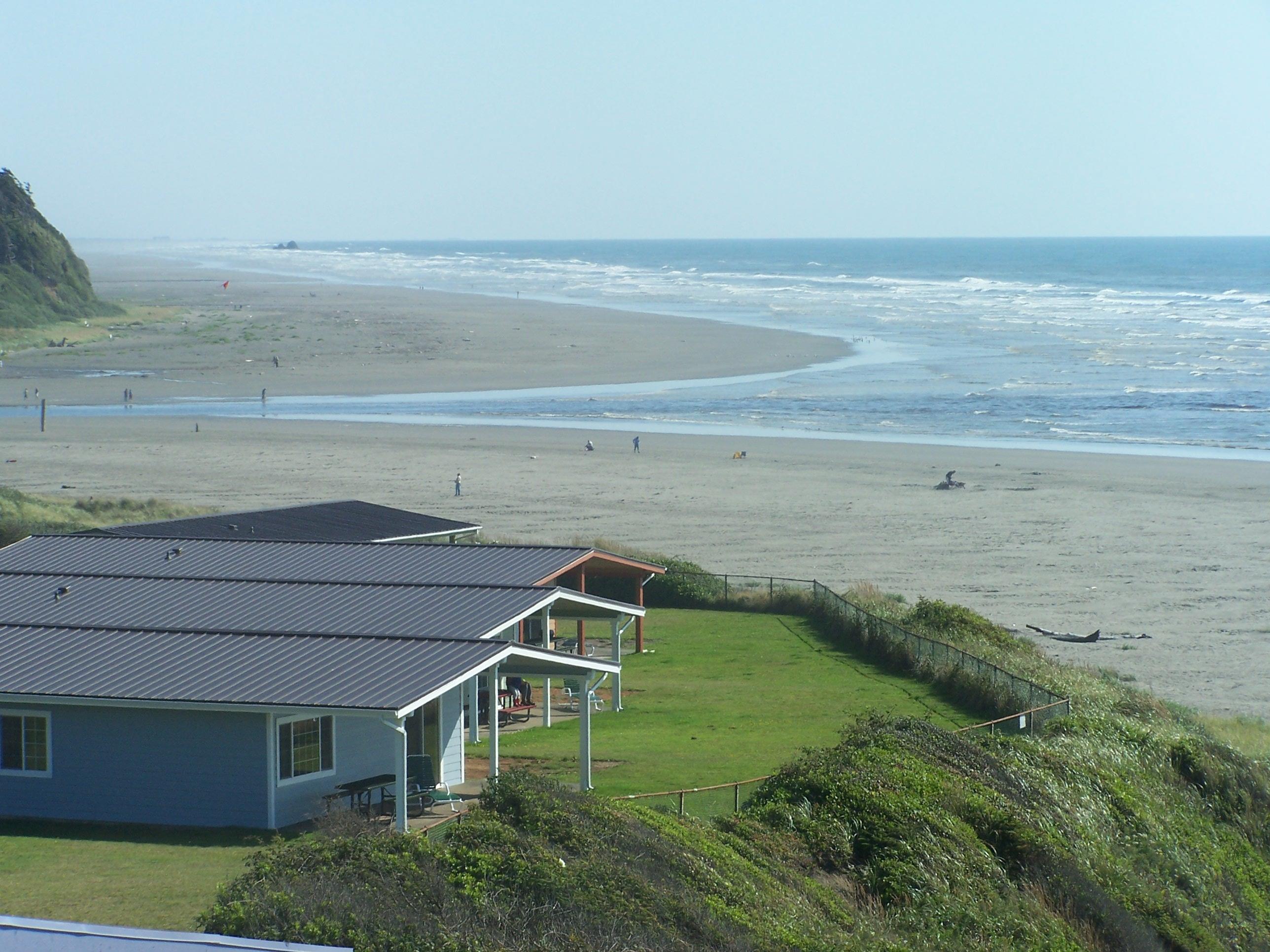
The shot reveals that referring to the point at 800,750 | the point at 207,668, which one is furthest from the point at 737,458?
the point at 207,668

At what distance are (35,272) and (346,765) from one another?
342ft

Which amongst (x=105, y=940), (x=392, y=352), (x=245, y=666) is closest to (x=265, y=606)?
(x=245, y=666)

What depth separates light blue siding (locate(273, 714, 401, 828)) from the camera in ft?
54.3

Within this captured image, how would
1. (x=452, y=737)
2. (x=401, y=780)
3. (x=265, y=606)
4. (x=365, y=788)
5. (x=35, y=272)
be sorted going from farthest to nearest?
(x=35, y=272)
(x=265, y=606)
(x=452, y=737)
(x=365, y=788)
(x=401, y=780)

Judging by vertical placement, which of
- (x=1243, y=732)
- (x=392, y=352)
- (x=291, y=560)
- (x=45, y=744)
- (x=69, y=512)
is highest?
(x=291, y=560)

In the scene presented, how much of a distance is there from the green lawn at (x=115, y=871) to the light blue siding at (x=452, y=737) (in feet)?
11.4

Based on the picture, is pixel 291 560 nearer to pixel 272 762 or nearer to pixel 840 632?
pixel 272 762

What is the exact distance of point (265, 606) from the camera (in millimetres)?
20359

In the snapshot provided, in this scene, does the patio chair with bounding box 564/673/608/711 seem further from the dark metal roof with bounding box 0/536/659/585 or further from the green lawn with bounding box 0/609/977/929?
the dark metal roof with bounding box 0/536/659/585

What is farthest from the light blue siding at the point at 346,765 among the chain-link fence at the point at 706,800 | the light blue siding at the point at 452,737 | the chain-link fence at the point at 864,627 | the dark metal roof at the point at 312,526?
the chain-link fence at the point at 864,627

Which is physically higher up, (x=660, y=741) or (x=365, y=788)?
(x=365, y=788)

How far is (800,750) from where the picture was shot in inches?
792

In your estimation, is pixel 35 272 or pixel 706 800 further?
pixel 35 272

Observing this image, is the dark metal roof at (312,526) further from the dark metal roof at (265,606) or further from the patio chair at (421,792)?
the patio chair at (421,792)
